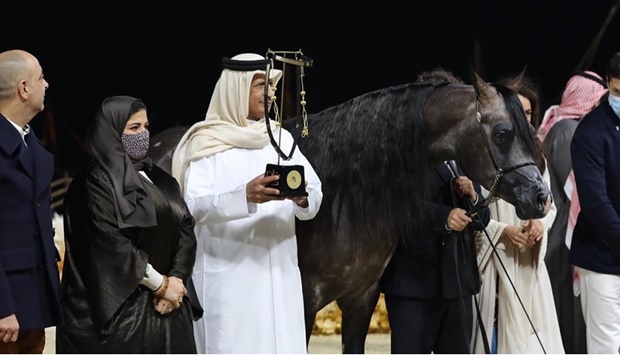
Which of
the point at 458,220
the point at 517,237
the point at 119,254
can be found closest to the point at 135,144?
the point at 119,254

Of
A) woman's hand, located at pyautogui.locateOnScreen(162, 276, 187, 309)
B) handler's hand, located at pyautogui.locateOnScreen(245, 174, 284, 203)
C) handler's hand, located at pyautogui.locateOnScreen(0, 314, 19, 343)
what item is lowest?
handler's hand, located at pyautogui.locateOnScreen(0, 314, 19, 343)

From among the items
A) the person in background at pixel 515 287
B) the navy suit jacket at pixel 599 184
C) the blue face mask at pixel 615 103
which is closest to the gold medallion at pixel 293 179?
the person in background at pixel 515 287

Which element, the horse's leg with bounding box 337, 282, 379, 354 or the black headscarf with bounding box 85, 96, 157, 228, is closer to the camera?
the black headscarf with bounding box 85, 96, 157, 228

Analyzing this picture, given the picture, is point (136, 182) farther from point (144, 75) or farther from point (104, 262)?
point (144, 75)

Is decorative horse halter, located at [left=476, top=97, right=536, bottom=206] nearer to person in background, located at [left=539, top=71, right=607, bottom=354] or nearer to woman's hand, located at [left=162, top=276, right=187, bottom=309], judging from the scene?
woman's hand, located at [left=162, top=276, right=187, bottom=309]

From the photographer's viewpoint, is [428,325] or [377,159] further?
[428,325]

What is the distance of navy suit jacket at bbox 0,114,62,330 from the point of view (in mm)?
3266

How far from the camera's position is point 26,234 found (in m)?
3.30

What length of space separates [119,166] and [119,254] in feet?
0.93

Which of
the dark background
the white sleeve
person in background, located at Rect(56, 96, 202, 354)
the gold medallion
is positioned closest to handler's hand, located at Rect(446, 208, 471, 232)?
the gold medallion

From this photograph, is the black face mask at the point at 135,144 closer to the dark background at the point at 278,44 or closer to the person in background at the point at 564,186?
the person in background at the point at 564,186

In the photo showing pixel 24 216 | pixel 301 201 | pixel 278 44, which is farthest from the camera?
pixel 278 44

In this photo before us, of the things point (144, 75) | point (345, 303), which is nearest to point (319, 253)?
point (345, 303)

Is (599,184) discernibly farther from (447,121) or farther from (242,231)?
(242,231)
